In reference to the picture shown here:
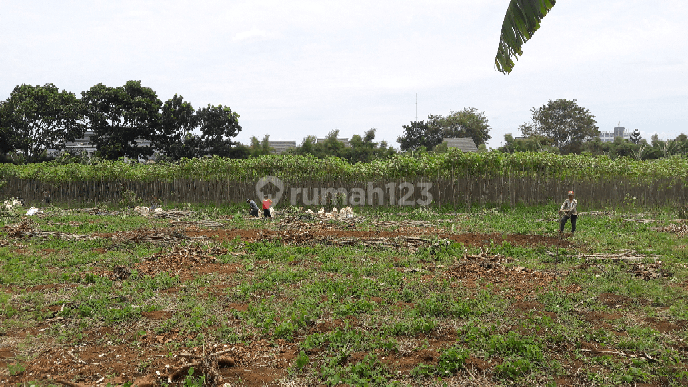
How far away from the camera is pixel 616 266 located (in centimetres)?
975

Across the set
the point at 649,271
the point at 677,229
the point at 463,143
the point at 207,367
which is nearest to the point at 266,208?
the point at 649,271

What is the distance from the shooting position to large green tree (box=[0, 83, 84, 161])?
36.4 m

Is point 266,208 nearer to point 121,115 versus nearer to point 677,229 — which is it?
point 677,229

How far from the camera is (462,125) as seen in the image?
51.5 meters

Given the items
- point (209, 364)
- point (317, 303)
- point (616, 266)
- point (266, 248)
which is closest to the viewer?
point (209, 364)

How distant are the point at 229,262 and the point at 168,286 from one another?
2169 mm

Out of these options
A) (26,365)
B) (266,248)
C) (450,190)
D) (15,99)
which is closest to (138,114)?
(15,99)

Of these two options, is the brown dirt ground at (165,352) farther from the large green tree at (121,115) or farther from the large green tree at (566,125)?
the large green tree at (566,125)

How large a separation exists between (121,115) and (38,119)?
6.10 meters

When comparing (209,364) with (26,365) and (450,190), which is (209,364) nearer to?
(26,365)

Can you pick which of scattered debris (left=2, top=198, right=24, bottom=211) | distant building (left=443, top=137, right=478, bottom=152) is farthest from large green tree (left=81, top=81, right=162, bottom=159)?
distant building (left=443, top=137, right=478, bottom=152)

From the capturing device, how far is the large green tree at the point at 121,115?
3659cm

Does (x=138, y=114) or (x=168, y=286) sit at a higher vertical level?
(x=138, y=114)

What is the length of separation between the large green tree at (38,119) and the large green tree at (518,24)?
37.7 m
